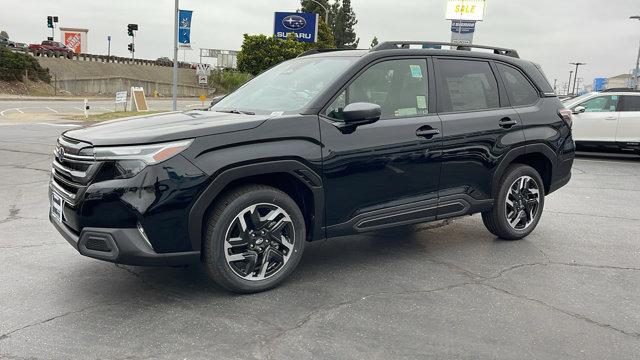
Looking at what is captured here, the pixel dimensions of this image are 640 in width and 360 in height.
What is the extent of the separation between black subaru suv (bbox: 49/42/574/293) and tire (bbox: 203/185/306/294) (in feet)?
0.03

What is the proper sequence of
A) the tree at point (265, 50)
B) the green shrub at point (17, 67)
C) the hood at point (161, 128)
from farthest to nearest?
the green shrub at point (17, 67) → the tree at point (265, 50) → the hood at point (161, 128)

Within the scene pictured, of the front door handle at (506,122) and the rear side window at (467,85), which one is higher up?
the rear side window at (467,85)

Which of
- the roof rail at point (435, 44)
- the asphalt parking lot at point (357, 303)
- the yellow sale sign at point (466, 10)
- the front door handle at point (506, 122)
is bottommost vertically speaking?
the asphalt parking lot at point (357, 303)

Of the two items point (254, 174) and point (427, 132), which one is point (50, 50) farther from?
point (254, 174)

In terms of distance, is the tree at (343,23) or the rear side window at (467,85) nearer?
the rear side window at (467,85)

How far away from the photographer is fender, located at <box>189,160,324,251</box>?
361 cm

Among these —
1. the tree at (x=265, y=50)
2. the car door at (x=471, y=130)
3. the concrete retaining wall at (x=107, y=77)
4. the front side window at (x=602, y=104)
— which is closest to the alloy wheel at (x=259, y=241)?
the car door at (x=471, y=130)

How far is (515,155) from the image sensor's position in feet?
17.3

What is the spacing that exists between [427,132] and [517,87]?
149 cm

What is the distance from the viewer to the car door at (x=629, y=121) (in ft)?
43.6

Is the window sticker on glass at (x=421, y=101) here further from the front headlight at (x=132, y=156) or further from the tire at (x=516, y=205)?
the front headlight at (x=132, y=156)

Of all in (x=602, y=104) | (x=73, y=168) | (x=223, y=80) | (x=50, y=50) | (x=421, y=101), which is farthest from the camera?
(x=50, y=50)

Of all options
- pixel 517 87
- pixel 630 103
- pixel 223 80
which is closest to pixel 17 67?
pixel 223 80

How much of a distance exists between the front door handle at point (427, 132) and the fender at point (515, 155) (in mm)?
897
